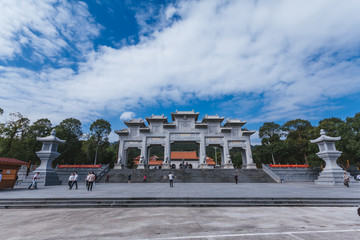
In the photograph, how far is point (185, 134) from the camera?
32.3 m

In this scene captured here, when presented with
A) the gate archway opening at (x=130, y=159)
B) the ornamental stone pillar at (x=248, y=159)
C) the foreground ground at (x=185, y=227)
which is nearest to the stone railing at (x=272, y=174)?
the ornamental stone pillar at (x=248, y=159)

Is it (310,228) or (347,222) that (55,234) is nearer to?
(310,228)

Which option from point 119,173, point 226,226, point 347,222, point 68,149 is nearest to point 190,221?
point 226,226

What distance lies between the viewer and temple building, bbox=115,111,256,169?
1232 inches

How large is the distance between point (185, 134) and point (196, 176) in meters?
11.2

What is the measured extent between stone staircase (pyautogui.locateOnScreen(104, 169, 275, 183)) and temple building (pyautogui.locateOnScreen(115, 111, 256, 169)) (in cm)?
674

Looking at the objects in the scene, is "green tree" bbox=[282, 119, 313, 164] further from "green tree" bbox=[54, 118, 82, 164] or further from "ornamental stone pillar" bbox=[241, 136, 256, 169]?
"green tree" bbox=[54, 118, 82, 164]

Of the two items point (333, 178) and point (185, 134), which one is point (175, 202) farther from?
point (185, 134)

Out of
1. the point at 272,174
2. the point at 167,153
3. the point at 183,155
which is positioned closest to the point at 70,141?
the point at 167,153

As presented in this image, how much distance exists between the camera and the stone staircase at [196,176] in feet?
69.1

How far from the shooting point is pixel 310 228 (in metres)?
4.46

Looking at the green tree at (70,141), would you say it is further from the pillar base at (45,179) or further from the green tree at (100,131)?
the pillar base at (45,179)

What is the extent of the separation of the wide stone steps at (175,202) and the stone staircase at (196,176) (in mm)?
12999

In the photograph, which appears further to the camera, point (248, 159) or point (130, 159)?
point (130, 159)
